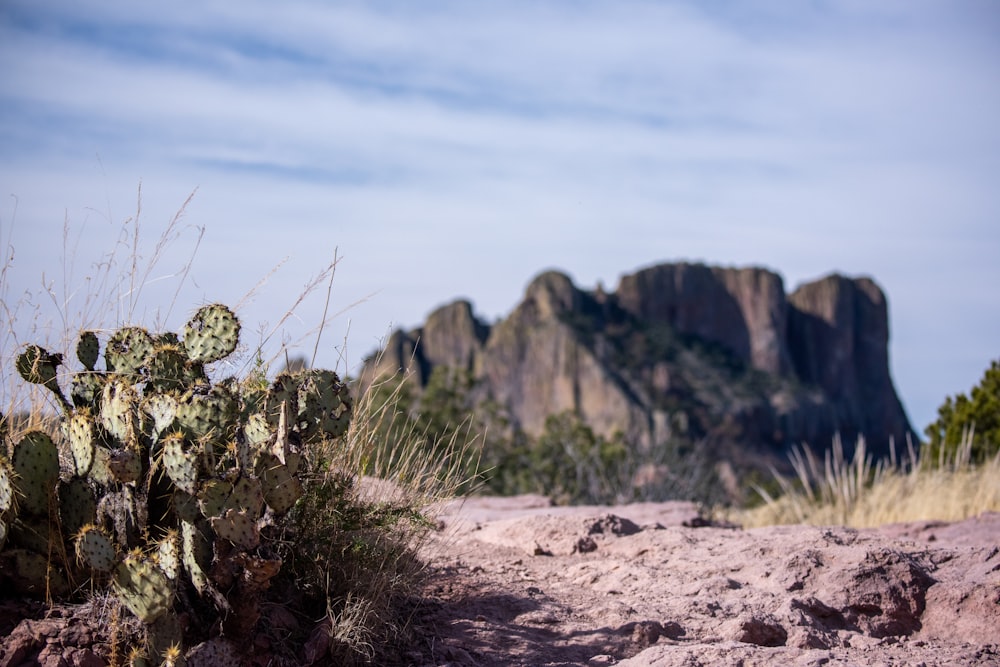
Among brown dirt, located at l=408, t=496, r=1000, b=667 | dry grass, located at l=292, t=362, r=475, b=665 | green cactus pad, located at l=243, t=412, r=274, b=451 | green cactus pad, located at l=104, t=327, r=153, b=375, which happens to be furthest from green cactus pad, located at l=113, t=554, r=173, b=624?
brown dirt, located at l=408, t=496, r=1000, b=667

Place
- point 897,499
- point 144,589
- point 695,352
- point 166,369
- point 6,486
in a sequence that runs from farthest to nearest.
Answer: point 695,352, point 897,499, point 166,369, point 6,486, point 144,589

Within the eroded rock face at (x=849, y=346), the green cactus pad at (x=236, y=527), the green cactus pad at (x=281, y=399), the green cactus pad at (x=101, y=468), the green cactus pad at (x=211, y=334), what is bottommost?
the green cactus pad at (x=236, y=527)

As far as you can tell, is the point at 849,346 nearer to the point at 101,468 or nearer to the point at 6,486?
the point at 101,468

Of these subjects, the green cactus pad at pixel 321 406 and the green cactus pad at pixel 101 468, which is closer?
the green cactus pad at pixel 101 468

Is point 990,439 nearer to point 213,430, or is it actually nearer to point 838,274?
point 213,430

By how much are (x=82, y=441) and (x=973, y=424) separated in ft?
33.5

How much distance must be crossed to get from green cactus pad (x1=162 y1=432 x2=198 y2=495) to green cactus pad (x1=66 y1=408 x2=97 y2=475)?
394mm

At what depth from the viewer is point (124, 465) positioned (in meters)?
3.98

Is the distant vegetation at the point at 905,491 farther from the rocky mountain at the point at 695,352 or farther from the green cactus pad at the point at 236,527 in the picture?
the rocky mountain at the point at 695,352

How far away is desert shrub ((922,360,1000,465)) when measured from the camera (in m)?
11.9

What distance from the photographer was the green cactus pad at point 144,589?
3824mm

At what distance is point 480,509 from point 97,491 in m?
4.01

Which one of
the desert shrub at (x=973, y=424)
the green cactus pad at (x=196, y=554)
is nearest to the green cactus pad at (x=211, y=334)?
the green cactus pad at (x=196, y=554)

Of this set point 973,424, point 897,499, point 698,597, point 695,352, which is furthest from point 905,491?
point 695,352
